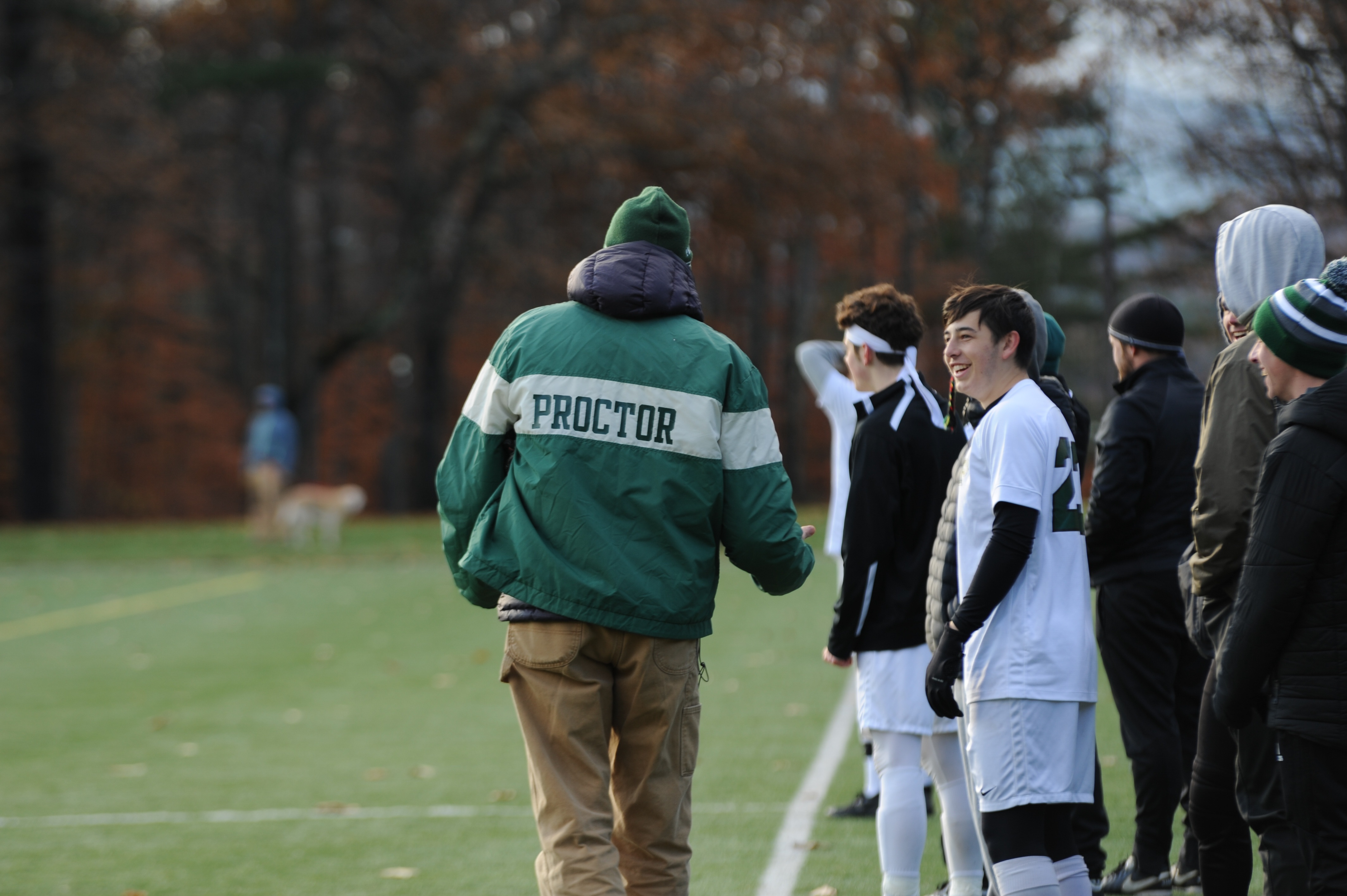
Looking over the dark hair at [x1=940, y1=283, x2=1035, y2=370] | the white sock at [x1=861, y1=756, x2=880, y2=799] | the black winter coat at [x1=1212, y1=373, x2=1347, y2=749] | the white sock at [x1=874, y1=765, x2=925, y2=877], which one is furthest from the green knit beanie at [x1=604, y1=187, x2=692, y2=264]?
the white sock at [x1=861, y1=756, x2=880, y2=799]

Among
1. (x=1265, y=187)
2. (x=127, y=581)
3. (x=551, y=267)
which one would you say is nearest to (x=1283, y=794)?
(x=1265, y=187)

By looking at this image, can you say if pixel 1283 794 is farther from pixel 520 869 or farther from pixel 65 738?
pixel 65 738

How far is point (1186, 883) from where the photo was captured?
4.95 meters

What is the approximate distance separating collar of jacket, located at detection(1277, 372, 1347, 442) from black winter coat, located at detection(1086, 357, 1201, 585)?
72.1 inches

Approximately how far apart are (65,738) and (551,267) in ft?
74.3

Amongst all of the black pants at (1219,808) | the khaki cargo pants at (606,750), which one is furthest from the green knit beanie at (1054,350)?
the khaki cargo pants at (606,750)

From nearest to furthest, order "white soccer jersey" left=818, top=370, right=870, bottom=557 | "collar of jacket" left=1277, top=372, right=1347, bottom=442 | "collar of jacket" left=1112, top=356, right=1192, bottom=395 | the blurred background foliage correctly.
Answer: "collar of jacket" left=1277, top=372, right=1347, bottom=442 → "collar of jacket" left=1112, top=356, right=1192, bottom=395 → "white soccer jersey" left=818, top=370, right=870, bottom=557 → the blurred background foliage

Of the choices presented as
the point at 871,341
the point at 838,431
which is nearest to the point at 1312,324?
the point at 871,341

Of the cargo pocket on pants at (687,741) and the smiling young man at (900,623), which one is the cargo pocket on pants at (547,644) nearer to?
the cargo pocket on pants at (687,741)

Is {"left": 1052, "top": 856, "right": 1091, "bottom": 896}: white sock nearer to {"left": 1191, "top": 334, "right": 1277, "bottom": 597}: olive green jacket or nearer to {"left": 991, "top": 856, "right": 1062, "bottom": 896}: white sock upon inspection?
{"left": 991, "top": 856, "right": 1062, "bottom": 896}: white sock

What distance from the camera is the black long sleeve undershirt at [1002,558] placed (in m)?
3.64

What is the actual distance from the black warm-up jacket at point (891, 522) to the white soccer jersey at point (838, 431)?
1.29 m

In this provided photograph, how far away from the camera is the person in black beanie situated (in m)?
5.01

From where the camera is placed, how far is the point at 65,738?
8891 mm
